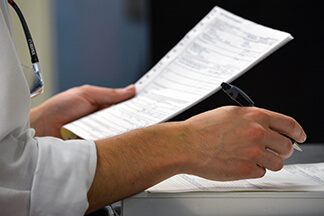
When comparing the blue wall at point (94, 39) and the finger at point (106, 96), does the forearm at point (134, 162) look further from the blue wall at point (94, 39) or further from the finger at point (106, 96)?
the blue wall at point (94, 39)

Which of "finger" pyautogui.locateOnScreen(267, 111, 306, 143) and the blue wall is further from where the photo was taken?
the blue wall

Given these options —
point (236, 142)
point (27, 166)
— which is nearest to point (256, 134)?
point (236, 142)

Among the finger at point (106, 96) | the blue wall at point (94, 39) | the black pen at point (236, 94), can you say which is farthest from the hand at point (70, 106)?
the blue wall at point (94, 39)

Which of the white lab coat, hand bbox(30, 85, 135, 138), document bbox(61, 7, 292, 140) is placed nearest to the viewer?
the white lab coat

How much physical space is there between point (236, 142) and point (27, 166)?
0.26 metres

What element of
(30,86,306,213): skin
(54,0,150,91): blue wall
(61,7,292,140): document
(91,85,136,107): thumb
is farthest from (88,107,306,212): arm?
(54,0,150,91): blue wall

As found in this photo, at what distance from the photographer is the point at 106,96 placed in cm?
109

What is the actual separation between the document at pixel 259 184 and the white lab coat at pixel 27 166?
3.9 inches

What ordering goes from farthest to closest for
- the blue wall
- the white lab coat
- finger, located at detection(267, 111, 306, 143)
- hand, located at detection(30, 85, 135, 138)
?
1. the blue wall
2. hand, located at detection(30, 85, 135, 138)
3. finger, located at detection(267, 111, 306, 143)
4. the white lab coat

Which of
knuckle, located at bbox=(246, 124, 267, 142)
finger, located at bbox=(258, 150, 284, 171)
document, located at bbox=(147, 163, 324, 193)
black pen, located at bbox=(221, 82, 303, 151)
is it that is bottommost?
document, located at bbox=(147, 163, 324, 193)

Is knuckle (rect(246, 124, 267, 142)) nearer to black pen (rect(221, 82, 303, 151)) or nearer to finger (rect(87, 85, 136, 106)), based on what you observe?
black pen (rect(221, 82, 303, 151))

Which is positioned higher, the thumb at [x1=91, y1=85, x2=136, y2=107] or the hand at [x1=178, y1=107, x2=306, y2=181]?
the hand at [x1=178, y1=107, x2=306, y2=181]

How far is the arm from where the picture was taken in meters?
0.56

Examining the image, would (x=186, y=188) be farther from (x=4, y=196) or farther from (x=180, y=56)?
(x=180, y=56)
